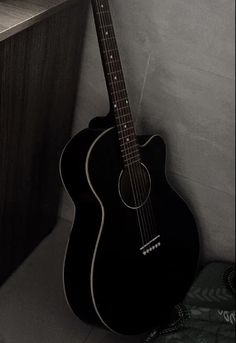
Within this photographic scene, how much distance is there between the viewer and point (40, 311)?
142 centimetres

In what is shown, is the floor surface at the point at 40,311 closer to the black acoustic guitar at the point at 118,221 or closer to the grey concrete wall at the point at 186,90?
the black acoustic guitar at the point at 118,221

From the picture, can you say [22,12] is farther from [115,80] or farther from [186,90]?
[186,90]

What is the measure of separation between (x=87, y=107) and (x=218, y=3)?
1.51 feet

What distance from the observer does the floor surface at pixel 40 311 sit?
1.36 metres

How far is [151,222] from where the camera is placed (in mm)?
1346

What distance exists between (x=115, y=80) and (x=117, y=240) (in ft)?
1.23

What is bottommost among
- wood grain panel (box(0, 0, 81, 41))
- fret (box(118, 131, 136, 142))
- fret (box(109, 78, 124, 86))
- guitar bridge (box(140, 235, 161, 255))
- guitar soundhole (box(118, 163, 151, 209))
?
guitar bridge (box(140, 235, 161, 255))

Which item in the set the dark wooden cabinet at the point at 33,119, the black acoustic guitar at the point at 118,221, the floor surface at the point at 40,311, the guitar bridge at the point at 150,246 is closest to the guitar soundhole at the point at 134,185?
the black acoustic guitar at the point at 118,221

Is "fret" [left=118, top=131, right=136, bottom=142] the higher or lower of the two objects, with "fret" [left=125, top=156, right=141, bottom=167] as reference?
higher

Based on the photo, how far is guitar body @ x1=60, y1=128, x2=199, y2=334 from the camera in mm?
1239

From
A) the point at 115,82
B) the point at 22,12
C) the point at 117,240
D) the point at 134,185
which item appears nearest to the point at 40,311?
the point at 117,240

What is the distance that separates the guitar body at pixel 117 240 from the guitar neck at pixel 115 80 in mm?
27

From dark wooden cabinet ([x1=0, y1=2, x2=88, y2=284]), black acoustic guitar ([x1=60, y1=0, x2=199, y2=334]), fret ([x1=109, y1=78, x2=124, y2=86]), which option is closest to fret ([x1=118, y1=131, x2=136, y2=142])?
black acoustic guitar ([x1=60, y1=0, x2=199, y2=334])

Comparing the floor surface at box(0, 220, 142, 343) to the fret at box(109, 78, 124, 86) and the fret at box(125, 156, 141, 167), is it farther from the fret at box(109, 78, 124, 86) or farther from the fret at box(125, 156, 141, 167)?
the fret at box(109, 78, 124, 86)
